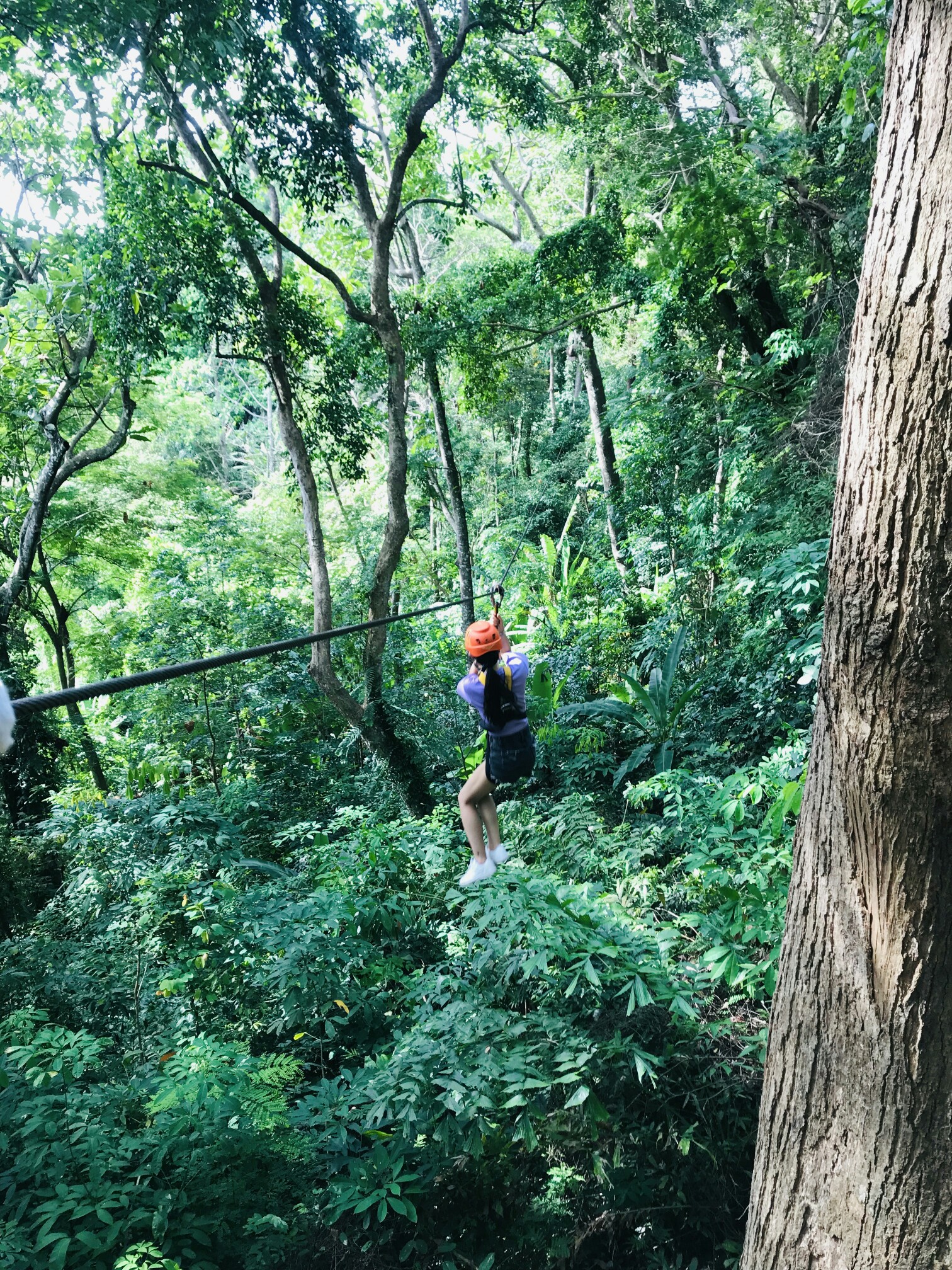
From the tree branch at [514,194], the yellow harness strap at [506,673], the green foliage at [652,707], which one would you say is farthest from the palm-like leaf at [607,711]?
the tree branch at [514,194]

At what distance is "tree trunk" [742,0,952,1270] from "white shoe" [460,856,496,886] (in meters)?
2.21

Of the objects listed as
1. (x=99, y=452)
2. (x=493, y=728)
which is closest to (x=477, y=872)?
(x=493, y=728)

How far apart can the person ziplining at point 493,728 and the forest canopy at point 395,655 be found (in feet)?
1.55

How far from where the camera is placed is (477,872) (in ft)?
13.7

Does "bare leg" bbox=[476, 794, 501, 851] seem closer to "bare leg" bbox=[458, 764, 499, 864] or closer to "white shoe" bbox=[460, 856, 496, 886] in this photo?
"bare leg" bbox=[458, 764, 499, 864]

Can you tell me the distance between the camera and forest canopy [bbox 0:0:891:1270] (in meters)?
2.96

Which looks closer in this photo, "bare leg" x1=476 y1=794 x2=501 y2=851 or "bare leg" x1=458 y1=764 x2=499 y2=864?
"bare leg" x1=458 y1=764 x2=499 y2=864

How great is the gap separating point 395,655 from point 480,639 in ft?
15.1

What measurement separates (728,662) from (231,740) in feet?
16.8

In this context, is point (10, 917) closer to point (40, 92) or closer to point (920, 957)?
point (920, 957)

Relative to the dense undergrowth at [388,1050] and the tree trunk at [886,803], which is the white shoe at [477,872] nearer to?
the dense undergrowth at [388,1050]

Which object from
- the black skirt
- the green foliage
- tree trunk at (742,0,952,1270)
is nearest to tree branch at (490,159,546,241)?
the green foliage

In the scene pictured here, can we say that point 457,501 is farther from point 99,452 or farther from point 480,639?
point 480,639

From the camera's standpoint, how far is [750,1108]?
3.23m
